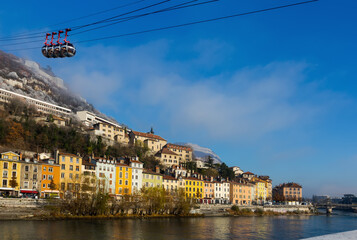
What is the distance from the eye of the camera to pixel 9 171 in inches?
2219

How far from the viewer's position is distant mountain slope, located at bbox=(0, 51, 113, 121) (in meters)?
129

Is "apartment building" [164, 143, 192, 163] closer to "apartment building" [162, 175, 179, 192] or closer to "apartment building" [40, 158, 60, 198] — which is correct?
"apartment building" [162, 175, 179, 192]

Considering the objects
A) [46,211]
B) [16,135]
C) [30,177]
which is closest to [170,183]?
[30,177]

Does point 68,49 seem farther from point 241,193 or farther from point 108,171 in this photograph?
point 241,193

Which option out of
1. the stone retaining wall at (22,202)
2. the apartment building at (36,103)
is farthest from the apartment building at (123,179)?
the apartment building at (36,103)

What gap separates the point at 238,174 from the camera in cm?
13738

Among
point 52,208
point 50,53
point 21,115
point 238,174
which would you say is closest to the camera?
point 50,53

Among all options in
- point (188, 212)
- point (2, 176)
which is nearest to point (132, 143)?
point (188, 212)

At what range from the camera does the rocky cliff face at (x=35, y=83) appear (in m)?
129

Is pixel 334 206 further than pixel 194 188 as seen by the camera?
Yes

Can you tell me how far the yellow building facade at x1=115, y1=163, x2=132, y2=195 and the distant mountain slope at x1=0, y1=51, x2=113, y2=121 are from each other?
65.6m

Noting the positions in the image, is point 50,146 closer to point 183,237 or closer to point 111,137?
point 111,137

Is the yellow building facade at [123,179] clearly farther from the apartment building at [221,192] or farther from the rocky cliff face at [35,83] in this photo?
the rocky cliff face at [35,83]

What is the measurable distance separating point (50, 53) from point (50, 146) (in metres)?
61.9
